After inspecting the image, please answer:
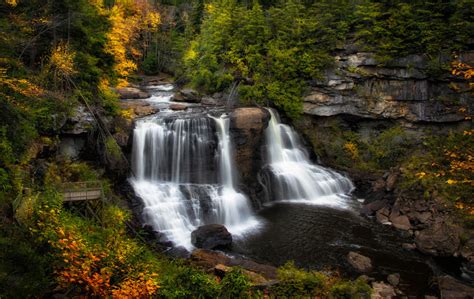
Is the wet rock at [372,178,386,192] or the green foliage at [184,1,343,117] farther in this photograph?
the green foliage at [184,1,343,117]

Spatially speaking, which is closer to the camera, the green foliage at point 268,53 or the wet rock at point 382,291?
the wet rock at point 382,291

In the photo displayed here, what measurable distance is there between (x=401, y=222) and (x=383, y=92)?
1060 cm

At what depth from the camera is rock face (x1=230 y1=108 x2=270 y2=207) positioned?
21.9 metres

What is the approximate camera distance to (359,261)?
1490 centimetres

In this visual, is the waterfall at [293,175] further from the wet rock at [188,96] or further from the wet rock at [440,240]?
the wet rock at [188,96]

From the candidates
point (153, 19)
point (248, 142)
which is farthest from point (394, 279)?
point (153, 19)

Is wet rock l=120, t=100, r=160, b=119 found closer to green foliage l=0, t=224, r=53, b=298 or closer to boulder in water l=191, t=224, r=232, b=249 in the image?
boulder in water l=191, t=224, r=232, b=249

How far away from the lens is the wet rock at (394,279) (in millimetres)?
13625

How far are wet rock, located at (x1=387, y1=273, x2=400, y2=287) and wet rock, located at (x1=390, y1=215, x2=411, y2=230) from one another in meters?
4.96

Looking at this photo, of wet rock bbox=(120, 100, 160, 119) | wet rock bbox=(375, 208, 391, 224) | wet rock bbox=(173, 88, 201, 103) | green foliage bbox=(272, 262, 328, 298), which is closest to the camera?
green foliage bbox=(272, 262, 328, 298)

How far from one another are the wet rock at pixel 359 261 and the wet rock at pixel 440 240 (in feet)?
10.5

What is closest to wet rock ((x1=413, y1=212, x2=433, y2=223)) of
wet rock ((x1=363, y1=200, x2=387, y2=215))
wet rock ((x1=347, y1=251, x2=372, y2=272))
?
wet rock ((x1=363, y1=200, x2=387, y2=215))

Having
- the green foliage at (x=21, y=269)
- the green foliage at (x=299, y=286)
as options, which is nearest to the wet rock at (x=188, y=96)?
the green foliage at (x=299, y=286)

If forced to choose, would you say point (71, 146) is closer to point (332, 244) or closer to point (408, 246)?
point (332, 244)
